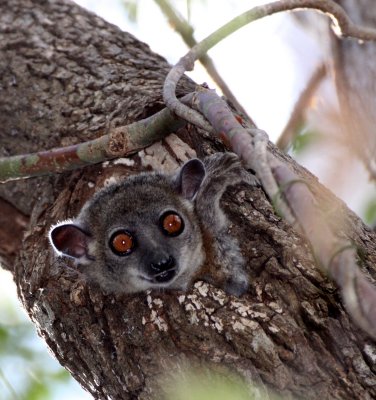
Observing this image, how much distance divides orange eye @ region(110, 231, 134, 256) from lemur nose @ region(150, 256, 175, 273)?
0.75 ft

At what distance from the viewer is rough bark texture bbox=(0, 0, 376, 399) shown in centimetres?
286

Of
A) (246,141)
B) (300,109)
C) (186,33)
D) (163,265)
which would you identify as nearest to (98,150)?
(163,265)

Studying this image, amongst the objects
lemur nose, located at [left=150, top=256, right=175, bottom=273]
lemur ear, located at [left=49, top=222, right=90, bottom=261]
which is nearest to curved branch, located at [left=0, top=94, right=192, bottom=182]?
lemur ear, located at [left=49, top=222, right=90, bottom=261]

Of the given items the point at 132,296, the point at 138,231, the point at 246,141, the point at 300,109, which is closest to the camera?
the point at 246,141

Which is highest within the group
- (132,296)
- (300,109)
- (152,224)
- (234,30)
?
(300,109)

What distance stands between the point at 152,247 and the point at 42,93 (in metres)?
1.14

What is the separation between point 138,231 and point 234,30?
1.08m

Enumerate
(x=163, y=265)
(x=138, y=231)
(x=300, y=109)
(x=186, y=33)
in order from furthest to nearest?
(x=300, y=109), (x=186, y=33), (x=138, y=231), (x=163, y=265)

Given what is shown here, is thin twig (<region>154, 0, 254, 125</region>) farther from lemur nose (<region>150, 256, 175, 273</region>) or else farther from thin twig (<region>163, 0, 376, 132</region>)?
lemur nose (<region>150, 256, 175, 273</region>)

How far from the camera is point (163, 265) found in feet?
11.7

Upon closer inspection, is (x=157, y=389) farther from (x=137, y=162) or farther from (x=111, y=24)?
(x=111, y=24)

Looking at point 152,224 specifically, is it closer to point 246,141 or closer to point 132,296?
point 132,296

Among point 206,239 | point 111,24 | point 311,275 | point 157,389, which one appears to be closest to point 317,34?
point 111,24

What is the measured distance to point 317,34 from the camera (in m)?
4.50
